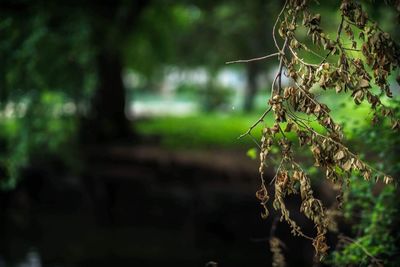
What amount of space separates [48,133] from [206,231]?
3.99 meters

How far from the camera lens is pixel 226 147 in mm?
13008

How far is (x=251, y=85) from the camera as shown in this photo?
80.5 feet

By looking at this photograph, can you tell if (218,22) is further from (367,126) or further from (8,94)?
(367,126)

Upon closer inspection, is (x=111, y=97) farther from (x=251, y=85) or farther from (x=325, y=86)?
(x=325, y=86)

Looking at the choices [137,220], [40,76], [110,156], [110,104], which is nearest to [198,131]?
[110,104]

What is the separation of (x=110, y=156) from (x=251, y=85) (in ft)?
40.8

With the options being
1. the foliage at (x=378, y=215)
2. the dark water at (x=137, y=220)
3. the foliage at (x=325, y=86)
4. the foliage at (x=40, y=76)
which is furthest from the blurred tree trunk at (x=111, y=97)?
the foliage at (x=325, y=86)

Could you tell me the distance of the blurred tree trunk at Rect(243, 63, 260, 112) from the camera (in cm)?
2433

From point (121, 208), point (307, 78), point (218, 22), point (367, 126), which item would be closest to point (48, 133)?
point (121, 208)

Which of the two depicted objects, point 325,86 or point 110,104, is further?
point 110,104

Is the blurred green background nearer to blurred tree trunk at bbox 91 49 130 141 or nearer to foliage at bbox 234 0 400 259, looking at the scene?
blurred tree trunk at bbox 91 49 130 141

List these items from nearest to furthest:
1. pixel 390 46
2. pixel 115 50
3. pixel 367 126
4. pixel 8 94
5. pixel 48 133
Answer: pixel 390 46 → pixel 367 126 → pixel 8 94 → pixel 48 133 → pixel 115 50

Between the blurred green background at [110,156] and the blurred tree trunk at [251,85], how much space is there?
277 inches

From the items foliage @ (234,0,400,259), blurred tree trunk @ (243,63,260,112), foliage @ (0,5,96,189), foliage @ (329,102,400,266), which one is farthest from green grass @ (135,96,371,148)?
foliage @ (234,0,400,259)
